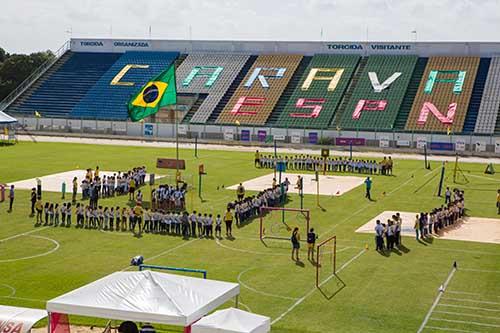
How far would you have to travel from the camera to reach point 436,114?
275 feet

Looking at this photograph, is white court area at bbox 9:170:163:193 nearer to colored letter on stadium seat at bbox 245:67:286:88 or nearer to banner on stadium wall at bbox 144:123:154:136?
banner on stadium wall at bbox 144:123:154:136

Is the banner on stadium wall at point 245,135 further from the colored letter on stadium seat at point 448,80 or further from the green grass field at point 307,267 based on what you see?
the green grass field at point 307,267

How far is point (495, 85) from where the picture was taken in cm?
8706

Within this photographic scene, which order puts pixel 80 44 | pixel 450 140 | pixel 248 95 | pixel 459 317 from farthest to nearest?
pixel 80 44
pixel 248 95
pixel 450 140
pixel 459 317

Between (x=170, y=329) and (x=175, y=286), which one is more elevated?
(x=175, y=286)

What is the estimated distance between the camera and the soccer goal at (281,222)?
36.2 m

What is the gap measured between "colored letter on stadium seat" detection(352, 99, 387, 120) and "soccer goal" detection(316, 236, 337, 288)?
53.5 m

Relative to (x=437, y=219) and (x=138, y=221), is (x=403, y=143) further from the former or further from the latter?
(x=138, y=221)

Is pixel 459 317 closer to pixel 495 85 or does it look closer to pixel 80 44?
pixel 495 85

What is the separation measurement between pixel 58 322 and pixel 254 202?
22806 mm

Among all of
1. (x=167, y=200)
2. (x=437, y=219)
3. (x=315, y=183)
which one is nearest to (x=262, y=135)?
(x=315, y=183)

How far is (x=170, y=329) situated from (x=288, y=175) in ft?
116

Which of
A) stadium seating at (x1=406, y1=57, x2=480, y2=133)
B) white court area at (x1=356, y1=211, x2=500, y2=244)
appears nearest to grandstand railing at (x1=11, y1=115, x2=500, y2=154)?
stadium seating at (x1=406, y1=57, x2=480, y2=133)

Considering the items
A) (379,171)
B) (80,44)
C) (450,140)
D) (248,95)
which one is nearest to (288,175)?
(379,171)
